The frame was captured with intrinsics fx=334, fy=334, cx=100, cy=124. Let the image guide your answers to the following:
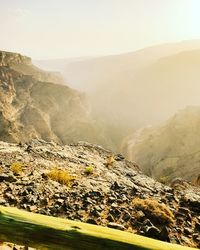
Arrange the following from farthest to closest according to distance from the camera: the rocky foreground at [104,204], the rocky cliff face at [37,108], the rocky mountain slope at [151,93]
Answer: the rocky mountain slope at [151,93]
the rocky cliff face at [37,108]
the rocky foreground at [104,204]

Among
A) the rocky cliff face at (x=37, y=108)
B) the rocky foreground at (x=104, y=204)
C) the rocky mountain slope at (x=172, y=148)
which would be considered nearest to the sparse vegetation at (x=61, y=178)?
the rocky foreground at (x=104, y=204)

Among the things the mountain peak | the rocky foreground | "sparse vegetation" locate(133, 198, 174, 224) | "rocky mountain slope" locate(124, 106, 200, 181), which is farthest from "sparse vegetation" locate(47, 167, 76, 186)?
the mountain peak

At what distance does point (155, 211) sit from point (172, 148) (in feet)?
206

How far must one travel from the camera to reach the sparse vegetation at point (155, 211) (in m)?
9.92

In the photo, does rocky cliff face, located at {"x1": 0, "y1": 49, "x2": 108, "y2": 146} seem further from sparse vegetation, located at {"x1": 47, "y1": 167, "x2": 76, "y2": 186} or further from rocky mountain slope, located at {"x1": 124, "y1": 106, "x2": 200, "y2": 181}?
sparse vegetation, located at {"x1": 47, "y1": 167, "x2": 76, "y2": 186}

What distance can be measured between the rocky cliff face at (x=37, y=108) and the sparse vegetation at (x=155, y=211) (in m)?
51.4

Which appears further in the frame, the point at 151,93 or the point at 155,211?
the point at 151,93

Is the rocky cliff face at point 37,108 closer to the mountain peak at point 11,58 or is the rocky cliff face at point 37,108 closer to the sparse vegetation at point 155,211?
the mountain peak at point 11,58

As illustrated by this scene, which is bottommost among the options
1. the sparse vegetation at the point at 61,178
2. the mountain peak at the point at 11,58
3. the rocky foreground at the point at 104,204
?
the rocky foreground at the point at 104,204

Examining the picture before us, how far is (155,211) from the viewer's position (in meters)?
10.2

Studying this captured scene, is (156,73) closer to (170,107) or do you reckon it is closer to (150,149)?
(170,107)

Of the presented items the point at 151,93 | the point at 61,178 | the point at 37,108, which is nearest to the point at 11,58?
the point at 37,108

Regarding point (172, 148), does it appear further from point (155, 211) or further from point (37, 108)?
point (155, 211)

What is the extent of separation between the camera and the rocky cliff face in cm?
7238
